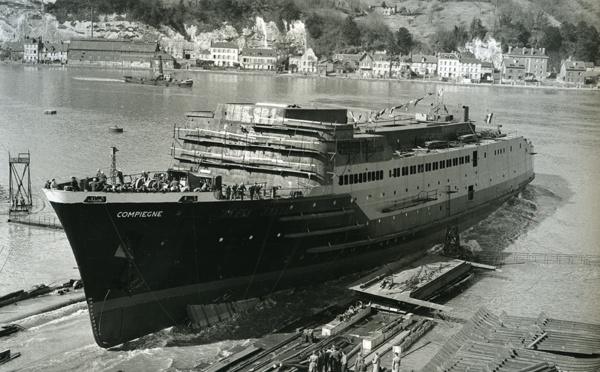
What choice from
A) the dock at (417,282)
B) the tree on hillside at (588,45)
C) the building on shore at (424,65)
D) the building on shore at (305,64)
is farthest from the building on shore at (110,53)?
the dock at (417,282)

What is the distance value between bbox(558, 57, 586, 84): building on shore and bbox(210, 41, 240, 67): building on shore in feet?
284

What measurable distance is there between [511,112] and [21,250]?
88.1 m

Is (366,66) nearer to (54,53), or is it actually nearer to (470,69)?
(470,69)

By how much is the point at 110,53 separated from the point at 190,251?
174 m

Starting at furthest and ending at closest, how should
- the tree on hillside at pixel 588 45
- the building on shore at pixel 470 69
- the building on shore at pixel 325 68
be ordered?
the building on shore at pixel 325 68
the building on shore at pixel 470 69
the tree on hillside at pixel 588 45

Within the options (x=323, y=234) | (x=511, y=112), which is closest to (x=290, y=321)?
(x=323, y=234)

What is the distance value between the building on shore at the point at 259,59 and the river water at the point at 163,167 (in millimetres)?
68551

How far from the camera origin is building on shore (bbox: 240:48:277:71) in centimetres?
18788

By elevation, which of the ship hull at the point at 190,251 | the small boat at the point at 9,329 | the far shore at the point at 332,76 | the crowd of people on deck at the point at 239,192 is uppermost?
the far shore at the point at 332,76

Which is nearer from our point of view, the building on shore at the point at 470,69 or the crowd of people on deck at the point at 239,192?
the crowd of people on deck at the point at 239,192

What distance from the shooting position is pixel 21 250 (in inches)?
1222

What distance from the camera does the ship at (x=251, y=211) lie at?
21.6 metres

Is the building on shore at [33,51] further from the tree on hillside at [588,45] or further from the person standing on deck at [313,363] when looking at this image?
the person standing on deck at [313,363]

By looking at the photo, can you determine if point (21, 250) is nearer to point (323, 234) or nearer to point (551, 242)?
point (323, 234)
